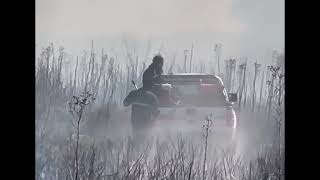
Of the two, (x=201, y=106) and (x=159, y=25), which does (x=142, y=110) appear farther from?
(x=159, y=25)

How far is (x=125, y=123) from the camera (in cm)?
216

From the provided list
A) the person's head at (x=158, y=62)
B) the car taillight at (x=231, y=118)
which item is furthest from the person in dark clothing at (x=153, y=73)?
the car taillight at (x=231, y=118)

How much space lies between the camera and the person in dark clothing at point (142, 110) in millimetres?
2150

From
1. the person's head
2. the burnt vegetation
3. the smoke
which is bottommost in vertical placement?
the burnt vegetation

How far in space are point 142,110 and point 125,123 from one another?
0.11m

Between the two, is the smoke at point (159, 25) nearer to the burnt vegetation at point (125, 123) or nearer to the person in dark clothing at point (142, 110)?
the burnt vegetation at point (125, 123)

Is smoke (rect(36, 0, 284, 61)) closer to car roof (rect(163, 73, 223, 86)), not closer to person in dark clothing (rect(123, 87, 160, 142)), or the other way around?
car roof (rect(163, 73, 223, 86))

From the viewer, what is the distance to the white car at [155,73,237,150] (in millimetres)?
2117

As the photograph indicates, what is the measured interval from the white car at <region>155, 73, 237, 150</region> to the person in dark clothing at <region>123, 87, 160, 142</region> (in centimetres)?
6

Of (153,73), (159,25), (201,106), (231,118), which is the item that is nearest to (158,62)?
(153,73)

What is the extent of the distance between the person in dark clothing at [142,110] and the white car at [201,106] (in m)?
0.06

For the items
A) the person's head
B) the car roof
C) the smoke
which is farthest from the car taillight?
the person's head
